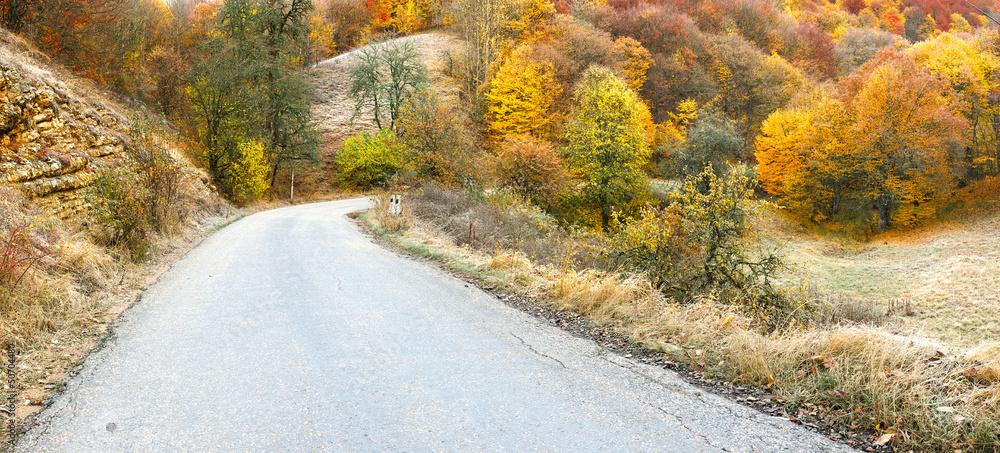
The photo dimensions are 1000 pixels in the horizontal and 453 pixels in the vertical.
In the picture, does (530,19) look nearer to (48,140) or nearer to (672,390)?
(48,140)

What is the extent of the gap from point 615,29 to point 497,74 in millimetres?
17171

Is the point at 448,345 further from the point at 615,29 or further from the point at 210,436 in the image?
the point at 615,29

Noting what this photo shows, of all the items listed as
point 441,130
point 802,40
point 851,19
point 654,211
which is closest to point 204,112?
point 441,130

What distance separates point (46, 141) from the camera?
11766 millimetres

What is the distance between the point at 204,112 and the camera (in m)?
25.0

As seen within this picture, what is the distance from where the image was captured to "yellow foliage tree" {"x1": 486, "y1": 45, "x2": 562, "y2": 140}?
41562mm

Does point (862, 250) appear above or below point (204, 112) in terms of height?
below

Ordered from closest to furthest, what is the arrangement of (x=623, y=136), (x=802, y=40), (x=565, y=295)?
(x=565, y=295)
(x=623, y=136)
(x=802, y=40)

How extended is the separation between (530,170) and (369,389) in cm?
2405

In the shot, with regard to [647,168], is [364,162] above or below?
above

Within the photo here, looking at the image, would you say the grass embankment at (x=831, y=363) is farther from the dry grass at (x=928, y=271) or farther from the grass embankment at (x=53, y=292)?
the dry grass at (x=928, y=271)

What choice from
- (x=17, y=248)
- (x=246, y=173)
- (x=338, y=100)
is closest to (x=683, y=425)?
(x=17, y=248)

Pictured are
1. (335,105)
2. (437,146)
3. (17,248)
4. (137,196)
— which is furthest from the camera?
(335,105)

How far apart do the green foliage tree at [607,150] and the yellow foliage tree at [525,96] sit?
601cm
